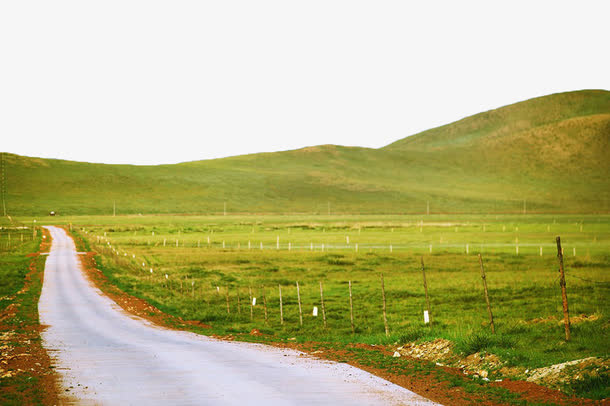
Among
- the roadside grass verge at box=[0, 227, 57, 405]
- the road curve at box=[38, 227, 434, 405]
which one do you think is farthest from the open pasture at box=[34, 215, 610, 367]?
the roadside grass verge at box=[0, 227, 57, 405]

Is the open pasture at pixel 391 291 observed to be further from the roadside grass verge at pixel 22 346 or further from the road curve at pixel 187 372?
the roadside grass verge at pixel 22 346

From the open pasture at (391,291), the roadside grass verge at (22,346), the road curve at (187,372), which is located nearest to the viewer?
the road curve at (187,372)

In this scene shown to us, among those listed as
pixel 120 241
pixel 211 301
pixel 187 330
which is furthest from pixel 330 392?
pixel 120 241

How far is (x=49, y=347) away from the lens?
2278 centimetres

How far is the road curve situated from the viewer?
48.1ft

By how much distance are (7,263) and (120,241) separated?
117 feet

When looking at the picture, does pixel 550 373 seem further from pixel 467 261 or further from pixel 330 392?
pixel 467 261

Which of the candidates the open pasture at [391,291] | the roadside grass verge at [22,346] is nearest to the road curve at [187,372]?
the roadside grass verge at [22,346]

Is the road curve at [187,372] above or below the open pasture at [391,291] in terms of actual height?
above

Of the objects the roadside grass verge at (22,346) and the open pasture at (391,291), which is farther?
the open pasture at (391,291)

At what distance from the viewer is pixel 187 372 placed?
58.0 feet

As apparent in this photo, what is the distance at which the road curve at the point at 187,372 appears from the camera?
1465 centimetres

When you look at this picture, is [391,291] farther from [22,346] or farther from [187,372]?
[187,372]

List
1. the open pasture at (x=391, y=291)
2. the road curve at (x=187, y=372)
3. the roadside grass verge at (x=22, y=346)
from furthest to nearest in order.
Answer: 1. the open pasture at (x=391, y=291)
2. the roadside grass verge at (x=22, y=346)
3. the road curve at (x=187, y=372)
